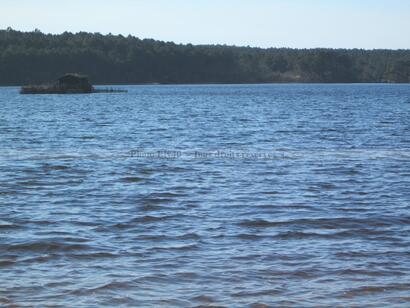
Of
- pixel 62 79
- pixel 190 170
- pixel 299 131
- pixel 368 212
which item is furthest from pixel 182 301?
pixel 62 79

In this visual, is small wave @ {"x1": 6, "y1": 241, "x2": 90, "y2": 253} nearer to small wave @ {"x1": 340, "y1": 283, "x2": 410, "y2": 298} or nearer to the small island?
small wave @ {"x1": 340, "y1": 283, "x2": 410, "y2": 298}

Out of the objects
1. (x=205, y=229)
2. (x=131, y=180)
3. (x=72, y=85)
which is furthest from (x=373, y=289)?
(x=72, y=85)

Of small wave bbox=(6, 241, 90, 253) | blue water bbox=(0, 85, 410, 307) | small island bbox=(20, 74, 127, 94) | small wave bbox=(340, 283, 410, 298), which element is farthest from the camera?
small island bbox=(20, 74, 127, 94)

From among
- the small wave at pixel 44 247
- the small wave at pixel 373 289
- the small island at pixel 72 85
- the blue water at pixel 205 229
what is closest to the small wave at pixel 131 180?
the blue water at pixel 205 229

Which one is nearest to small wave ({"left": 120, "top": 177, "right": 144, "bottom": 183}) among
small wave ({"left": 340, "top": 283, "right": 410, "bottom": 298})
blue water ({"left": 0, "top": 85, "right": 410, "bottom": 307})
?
blue water ({"left": 0, "top": 85, "right": 410, "bottom": 307})

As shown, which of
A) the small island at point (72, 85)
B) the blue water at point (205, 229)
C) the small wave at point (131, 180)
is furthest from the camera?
the small island at point (72, 85)

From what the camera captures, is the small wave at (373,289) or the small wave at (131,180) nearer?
the small wave at (373,289)

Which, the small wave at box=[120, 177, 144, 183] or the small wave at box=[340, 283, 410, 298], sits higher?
the small wave at box=[120, 177, 144, 183]

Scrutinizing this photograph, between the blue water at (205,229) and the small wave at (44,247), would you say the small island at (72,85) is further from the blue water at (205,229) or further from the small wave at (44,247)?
the small wave at (44,247)

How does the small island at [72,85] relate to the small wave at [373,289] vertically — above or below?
above

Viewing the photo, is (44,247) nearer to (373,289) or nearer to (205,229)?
(205,229)

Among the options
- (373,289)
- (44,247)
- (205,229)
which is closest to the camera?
(373,289)

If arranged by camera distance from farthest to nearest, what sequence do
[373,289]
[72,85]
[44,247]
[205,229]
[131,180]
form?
[72,85] < [131,180] < [205,229] < [44,247] < [373,289]

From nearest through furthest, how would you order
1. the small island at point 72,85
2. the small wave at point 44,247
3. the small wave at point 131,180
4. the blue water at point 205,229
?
the blue water at point 205,229, the small wave at point 44,247, the small wave at point 131,180, the small island at point 72,85
